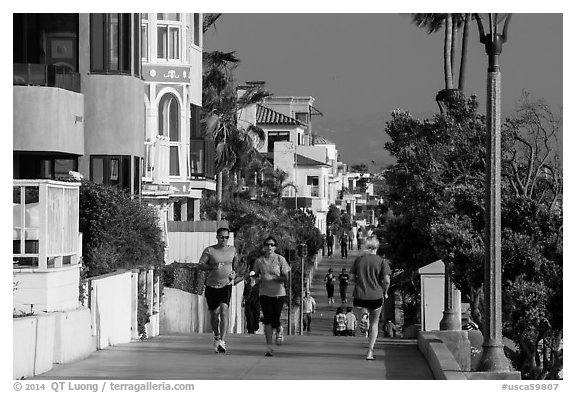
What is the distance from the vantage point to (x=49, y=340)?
50.0 ft

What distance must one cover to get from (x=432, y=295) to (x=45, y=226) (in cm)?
1005

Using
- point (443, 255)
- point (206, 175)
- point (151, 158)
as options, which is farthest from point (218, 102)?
point (443, 255)

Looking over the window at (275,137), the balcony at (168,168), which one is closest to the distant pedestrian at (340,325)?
the balcony at (168,168)

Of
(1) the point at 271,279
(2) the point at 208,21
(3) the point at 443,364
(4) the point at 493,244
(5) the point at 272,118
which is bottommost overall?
(3) the point at 443,364

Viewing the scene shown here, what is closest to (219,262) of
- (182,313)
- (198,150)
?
(182,313)

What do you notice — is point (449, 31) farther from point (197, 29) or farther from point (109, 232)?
point (109, 232)

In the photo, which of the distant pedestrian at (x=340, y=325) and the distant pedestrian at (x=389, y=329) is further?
the distant pedestrian at (x=340, y=325)

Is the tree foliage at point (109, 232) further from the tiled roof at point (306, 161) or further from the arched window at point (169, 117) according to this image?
the tiled roof at point (306, 161)

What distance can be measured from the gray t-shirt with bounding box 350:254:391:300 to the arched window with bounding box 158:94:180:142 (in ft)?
70.6

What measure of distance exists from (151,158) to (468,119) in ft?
38.6

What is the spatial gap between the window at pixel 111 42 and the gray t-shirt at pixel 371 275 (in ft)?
45.6

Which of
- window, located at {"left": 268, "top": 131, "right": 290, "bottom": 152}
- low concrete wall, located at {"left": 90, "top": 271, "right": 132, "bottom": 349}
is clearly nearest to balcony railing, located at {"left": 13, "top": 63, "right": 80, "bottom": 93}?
low concrete wall, located at {"left": 90, "top": 271, "right": 132, "bottom": 349}

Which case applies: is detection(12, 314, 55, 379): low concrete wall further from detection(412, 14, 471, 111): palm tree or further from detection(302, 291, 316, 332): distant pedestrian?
detection(302, 291, 316, 332): distant pedestrian

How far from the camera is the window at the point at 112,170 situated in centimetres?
3122
